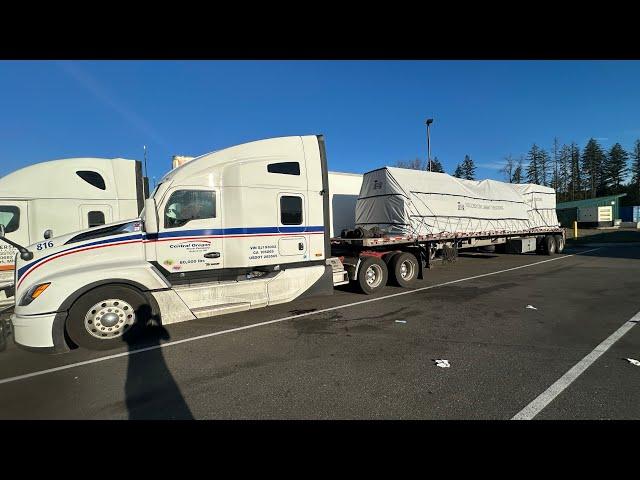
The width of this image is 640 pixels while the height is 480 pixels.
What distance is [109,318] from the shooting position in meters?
4.64

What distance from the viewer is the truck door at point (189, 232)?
536 centimetres

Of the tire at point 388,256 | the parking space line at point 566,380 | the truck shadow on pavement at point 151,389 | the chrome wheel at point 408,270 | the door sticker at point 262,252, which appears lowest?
the parking space line at point 566,380

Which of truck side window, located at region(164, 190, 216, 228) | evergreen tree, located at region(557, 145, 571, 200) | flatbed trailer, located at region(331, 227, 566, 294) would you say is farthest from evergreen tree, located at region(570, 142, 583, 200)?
truck side window, located at region(164, 190, 216, 228)

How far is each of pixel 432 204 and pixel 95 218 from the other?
32.5 feet

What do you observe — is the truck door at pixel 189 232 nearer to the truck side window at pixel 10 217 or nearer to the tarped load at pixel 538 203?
the truck side window at pixel 10 217

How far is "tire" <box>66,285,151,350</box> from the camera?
4.47 meters

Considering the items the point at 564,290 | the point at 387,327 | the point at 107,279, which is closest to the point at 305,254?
the point at 387,327

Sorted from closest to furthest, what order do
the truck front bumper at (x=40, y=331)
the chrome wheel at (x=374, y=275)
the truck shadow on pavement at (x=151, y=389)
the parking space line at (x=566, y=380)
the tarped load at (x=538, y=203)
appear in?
the parking space line at (x=566, y=380) < the truck shadow on pavement at (x=151, y=389) < the truck front bumper at (x=40, y=331) < the chrome wheel at (x=374, y=275) < the tarped load at (x=538, y=203)

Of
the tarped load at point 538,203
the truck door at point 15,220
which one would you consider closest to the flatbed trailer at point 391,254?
the tarped load at point 538,203

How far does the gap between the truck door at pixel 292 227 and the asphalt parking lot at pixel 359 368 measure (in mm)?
1258

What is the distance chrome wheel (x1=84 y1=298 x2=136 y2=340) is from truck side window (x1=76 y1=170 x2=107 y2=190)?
183 inches

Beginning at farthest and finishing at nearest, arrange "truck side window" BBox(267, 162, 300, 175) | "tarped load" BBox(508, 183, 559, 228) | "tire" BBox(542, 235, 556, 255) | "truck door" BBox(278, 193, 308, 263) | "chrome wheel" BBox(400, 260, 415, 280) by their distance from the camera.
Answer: "tire" BBox(542, 235, 556, 255) → "tarped load" BBox(508, 183, 559, 228) → "chrome wheel" BBox(400, 260, 415, 280) → "truck door" BBox(278, 193, 308, 263) → "truck side window" BBox(267, 162, 300, 175)

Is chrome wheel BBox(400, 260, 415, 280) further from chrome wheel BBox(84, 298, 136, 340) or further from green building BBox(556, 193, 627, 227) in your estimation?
green building BBox(556, 193, 627, 227)
